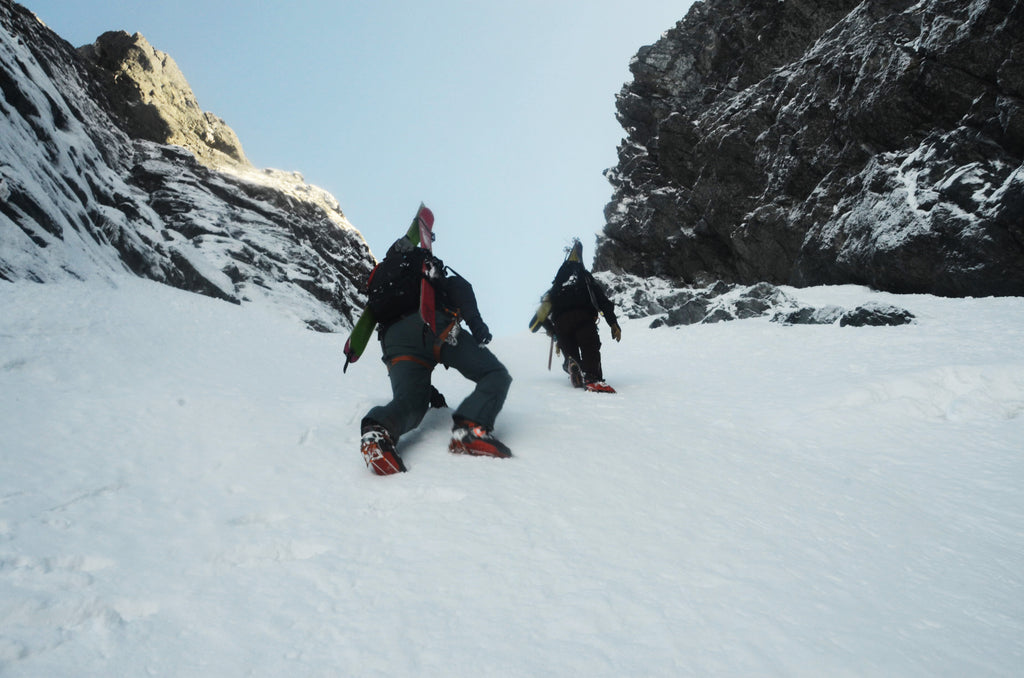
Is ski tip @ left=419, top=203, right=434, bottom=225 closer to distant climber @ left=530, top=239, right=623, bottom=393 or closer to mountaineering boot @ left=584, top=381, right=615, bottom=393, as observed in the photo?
distant climber @ left=530, top=239, right=623, bottom=393

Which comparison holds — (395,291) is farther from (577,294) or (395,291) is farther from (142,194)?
(142,194)

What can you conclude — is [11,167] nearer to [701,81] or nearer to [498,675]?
[498,675]

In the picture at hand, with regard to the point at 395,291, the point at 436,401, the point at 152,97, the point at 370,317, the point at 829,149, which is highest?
the point at 152,97

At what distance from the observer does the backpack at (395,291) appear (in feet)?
13.1

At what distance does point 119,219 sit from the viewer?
17.6 metres

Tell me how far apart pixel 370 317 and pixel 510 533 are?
246 centimetres

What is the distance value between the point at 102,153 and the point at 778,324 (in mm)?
35914

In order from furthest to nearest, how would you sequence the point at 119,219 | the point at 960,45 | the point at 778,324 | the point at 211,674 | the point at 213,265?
the point at 213,265 → the point at 119,219 → the point at 960,45 → the point at 778,324 → the point at 211,674

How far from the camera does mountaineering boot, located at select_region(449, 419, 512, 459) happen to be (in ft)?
10.2

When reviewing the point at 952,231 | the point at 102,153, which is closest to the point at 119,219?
the point at 102,153

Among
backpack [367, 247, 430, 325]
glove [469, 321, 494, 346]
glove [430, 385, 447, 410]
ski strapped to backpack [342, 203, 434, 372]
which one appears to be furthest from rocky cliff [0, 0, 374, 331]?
glove [469, 321, 494, 346]

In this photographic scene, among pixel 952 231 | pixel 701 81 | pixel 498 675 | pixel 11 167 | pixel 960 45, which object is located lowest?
pixel 498 675

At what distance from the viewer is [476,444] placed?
3133mm

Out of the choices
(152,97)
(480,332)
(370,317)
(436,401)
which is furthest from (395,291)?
(152,97)
